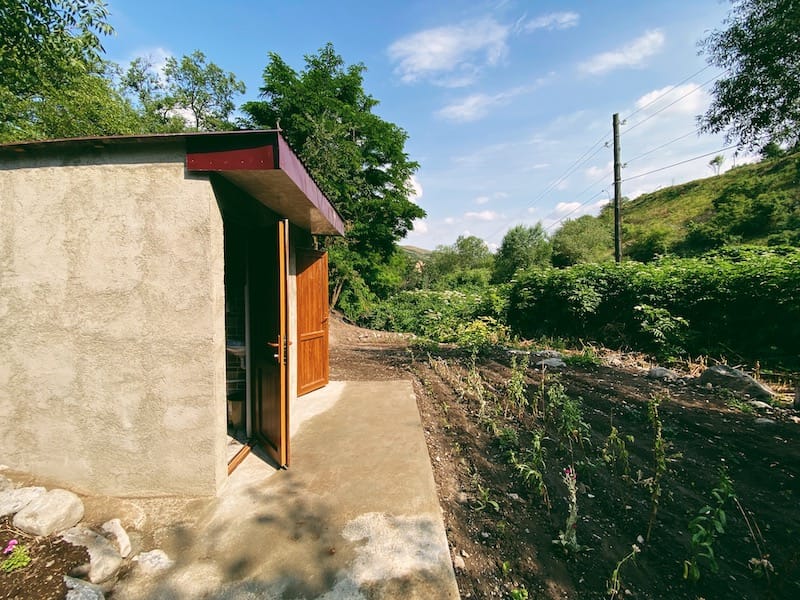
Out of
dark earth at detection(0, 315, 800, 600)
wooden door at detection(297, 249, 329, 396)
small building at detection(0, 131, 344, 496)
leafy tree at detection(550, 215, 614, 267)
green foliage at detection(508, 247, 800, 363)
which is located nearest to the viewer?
dark earth at detection(0, 315, 800, 600)

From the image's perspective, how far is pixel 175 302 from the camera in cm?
254

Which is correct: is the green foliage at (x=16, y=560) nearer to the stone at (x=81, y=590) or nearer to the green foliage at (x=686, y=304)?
the stone at (x=81, y=590)

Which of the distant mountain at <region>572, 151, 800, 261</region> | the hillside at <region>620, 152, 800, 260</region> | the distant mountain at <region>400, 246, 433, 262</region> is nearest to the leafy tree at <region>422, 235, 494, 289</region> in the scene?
the distant mountain at <region>400, 246, 433, 262</region>

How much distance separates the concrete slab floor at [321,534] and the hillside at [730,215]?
19.3 m

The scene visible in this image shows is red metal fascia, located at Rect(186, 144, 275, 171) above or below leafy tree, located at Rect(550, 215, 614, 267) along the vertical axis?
below

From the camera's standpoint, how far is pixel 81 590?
1.74 meters

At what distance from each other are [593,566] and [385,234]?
15.5 metres

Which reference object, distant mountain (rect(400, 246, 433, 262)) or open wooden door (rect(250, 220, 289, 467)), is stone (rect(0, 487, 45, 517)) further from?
distant mountain (rect(400, 246, 433, 262))

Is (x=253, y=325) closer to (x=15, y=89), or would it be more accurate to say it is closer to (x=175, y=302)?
(x=175, y=302)

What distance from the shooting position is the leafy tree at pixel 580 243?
21.9m

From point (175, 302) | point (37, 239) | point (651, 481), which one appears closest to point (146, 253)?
point (175, 302)

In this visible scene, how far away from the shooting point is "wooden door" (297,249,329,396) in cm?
501

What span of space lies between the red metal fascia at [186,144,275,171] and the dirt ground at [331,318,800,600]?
292 cm

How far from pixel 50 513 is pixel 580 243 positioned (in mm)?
25606
